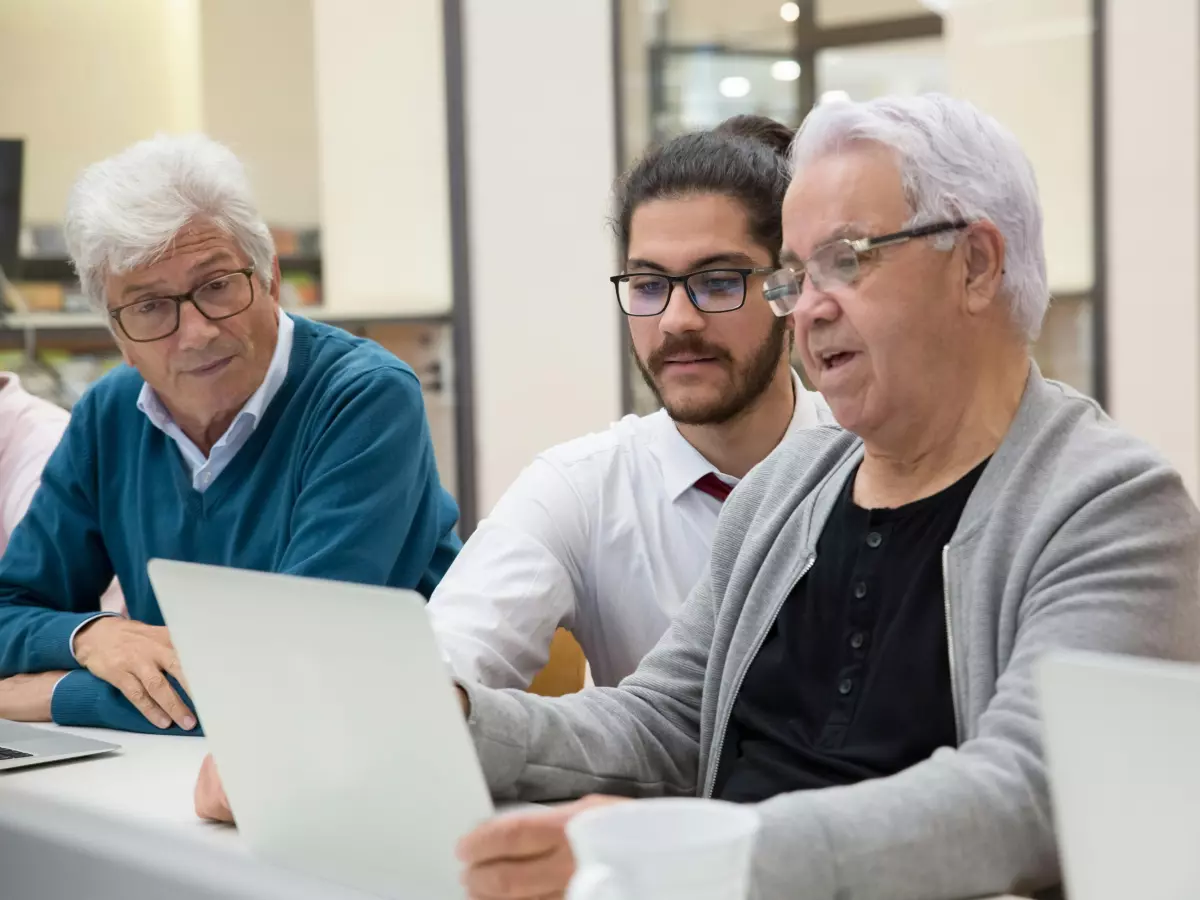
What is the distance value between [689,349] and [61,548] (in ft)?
3.25

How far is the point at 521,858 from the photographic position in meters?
1.07

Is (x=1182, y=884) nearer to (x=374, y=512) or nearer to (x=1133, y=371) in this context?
(x=374, y=512)

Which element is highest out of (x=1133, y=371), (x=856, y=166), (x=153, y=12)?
(x=153, y=12)

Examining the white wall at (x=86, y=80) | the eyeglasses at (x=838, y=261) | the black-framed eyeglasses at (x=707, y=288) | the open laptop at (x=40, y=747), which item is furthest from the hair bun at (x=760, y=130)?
the white wall at (x=86, y=80)

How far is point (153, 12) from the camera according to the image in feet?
15.8

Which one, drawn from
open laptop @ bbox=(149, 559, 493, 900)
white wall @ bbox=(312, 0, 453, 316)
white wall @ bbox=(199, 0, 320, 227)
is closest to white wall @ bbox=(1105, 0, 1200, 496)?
→ white wall @ bbox=(312, 0, 453, 316)

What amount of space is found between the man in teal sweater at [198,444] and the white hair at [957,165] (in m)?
0.90

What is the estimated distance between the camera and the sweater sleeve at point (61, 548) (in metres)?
2.31

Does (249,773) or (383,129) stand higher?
(383,129)

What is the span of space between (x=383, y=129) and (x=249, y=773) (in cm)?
412

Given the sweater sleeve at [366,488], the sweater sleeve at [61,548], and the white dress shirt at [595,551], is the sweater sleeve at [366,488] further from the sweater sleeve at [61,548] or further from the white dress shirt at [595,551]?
the sweater sleeve at [61,548]

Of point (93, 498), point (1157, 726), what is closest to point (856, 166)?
point (1157, 726)

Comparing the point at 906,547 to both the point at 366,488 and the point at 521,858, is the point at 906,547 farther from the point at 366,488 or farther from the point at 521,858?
the point at 366,488

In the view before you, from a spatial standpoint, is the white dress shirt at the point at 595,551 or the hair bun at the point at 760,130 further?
the hair bun at the point at 760,130
